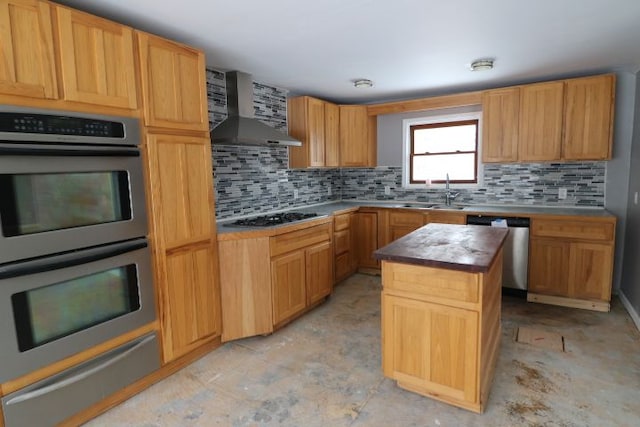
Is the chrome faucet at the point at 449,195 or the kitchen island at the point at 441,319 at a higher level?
the chrome faucet at the point at 449,195

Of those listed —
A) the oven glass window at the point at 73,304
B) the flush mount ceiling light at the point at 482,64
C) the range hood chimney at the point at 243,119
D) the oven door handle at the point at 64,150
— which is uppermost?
the flush mount ceiling light at the point at 482,64

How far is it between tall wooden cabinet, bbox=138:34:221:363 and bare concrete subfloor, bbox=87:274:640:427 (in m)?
0.34

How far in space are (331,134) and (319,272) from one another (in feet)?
6.11

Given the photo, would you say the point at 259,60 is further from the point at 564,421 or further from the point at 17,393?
the point at 564,421

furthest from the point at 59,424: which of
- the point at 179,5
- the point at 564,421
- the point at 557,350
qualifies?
the point at 557,350

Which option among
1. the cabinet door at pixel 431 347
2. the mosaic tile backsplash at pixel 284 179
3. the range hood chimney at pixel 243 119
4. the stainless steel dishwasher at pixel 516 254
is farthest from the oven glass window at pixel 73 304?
the stainless steel dishwasher at pixel 516 254

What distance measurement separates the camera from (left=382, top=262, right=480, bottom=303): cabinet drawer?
1896 millimetres

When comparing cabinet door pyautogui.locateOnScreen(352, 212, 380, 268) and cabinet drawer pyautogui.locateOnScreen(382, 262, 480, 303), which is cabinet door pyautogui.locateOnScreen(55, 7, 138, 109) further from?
cabinet door pyautogui.locateOnScreen(352, 212, 380, 268)

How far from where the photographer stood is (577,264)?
11.1ft

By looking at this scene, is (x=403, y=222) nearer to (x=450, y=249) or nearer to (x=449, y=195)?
(x=449, y=195)

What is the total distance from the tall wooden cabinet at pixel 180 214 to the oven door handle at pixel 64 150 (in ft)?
0.53

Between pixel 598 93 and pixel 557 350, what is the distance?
2495 mm

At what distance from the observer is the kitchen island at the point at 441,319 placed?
191cm

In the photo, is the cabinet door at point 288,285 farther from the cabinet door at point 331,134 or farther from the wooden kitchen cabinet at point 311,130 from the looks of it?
the cabinet door at point 331,134
